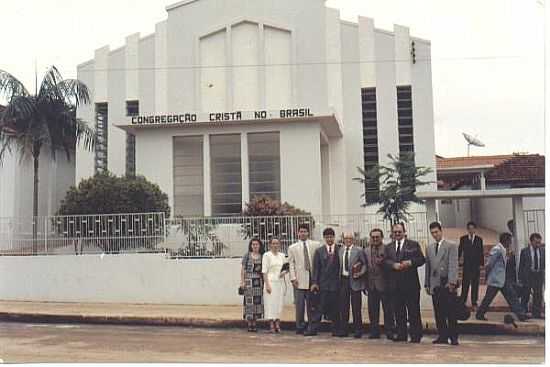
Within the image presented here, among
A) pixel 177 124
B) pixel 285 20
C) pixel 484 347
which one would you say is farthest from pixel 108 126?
pixel 484 347

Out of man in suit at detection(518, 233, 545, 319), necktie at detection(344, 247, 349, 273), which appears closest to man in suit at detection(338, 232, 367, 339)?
necktie at detection(344, 247, 349, 273)

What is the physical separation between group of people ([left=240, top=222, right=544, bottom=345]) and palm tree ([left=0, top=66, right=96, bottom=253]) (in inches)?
316

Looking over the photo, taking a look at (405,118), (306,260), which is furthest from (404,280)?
(405,118)

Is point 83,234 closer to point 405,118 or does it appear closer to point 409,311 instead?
point 409,311

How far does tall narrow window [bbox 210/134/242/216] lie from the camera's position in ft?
58.3

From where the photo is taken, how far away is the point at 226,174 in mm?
18000

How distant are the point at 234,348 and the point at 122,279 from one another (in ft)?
15.7

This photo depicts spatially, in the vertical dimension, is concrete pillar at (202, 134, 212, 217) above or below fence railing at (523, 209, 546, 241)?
above

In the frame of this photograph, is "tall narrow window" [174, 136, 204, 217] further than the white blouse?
Yes

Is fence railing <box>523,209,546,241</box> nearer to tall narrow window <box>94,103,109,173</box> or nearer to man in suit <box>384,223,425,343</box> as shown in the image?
man in suit <box>384,223,425,343</box>

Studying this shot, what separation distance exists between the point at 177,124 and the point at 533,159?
915 cm

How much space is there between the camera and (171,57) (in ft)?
69.1

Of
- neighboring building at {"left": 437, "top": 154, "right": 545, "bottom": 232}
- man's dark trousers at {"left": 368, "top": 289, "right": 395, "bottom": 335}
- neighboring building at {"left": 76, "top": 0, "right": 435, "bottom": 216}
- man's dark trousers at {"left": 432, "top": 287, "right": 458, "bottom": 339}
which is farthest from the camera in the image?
neighboring building at {"left": 76, "top": 0, "right": 435, "bottom": 216}

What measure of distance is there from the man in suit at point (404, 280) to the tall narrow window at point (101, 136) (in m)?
14.0
